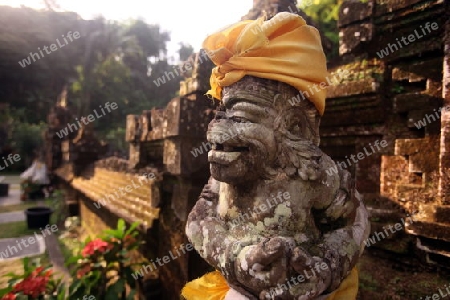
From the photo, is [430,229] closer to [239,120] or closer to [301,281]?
[301,281]

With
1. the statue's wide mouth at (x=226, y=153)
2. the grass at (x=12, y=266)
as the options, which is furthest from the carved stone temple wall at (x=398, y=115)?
the grass at (x=12, y=266)

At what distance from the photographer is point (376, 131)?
8.22ft

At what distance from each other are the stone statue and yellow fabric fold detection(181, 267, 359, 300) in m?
0.18

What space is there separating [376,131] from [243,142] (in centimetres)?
178

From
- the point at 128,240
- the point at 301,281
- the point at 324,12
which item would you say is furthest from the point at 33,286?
the point at 324,12

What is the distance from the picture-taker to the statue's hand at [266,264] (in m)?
1.12

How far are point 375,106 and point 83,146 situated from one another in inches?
346

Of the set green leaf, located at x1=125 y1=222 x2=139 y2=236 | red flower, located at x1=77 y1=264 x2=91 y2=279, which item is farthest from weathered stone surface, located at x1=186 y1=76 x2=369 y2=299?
red flower, located at x1=77 y1=264 x2=91 y2=279

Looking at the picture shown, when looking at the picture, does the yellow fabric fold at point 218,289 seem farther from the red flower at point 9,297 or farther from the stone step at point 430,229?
the red flower at point 9,297

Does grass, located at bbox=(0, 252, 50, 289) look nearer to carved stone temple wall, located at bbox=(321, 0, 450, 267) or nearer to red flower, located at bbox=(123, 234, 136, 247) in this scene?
red flower, located at bbox=(123, 234, 136, 247)

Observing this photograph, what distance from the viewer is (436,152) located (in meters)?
2.17

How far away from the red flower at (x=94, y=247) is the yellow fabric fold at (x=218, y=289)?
2.00m

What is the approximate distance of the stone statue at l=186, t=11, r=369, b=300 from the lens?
4.16 feet

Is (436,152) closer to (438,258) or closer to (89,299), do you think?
(438,258)
